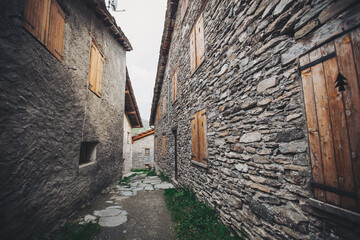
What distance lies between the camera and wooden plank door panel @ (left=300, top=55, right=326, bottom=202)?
4.86ft

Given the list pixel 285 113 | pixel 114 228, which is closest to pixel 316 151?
pixel 285 113

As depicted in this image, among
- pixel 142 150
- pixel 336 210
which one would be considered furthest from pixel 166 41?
pixel 142 150

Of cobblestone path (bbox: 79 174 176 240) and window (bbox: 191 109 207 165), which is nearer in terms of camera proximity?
cobblestone path (bbox: 79 174 176 240)

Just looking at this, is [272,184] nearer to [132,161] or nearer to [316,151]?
[316,151]

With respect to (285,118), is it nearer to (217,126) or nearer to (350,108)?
(350,108)

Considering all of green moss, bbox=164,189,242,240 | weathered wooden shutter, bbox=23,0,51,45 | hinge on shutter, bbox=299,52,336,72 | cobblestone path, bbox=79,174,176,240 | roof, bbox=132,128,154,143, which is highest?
weathered wooden shutter, bbox=23,0,51,45

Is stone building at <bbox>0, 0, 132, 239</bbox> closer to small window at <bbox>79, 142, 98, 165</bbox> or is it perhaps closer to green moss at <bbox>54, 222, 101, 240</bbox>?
small window at <bbox>79, 142, 98, 165</bbox>

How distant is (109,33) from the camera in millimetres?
5988

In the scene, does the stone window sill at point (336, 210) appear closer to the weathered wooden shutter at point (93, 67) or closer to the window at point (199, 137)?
the window at point (199, 137)

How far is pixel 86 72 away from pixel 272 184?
4829mm

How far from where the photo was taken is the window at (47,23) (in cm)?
233

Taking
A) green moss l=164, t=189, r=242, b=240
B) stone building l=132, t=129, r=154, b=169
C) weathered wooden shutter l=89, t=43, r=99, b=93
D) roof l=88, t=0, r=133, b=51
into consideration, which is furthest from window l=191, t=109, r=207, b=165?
stone building l=132, t=129, r=154, b=169

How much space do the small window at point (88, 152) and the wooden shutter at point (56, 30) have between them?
2.72 metres

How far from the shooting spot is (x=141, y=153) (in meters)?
16.0
